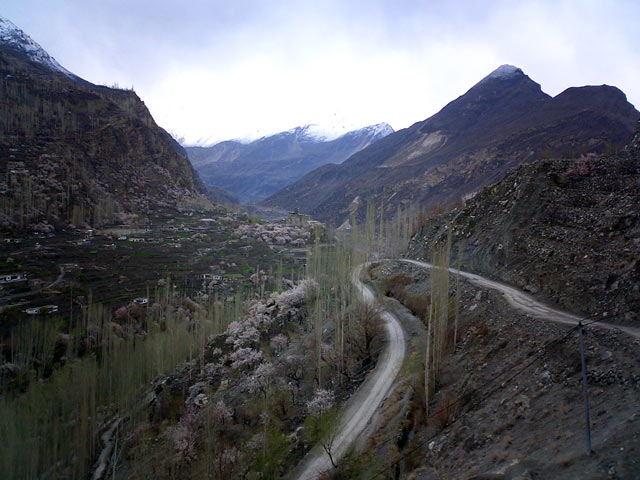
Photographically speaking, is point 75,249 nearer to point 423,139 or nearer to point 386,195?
point 386,195

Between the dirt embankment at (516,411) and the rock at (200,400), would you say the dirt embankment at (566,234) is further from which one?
the rock at (200,400)

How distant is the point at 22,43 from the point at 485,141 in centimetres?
17880

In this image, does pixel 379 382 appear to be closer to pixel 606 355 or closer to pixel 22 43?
pixel 606 355

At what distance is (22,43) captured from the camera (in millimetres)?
135375

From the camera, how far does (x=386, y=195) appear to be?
10638 centimetres

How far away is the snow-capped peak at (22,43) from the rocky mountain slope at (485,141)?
123 metres

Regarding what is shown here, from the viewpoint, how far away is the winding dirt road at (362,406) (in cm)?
1210

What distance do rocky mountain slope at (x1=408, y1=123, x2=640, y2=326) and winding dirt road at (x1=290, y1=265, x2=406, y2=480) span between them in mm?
7683

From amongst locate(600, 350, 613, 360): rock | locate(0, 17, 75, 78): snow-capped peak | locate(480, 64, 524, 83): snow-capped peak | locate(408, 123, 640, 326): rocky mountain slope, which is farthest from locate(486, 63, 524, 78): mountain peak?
locate(0, 17, 75, 78): snow-capped peak

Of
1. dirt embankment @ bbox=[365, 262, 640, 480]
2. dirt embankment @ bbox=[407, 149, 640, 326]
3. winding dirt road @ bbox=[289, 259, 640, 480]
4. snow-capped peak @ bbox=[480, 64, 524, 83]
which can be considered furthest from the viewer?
snow-capped peak @ bbox=[480, 64, 524, 83]

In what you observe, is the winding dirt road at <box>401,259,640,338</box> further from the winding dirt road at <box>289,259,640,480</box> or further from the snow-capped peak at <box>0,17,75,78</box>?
the snow-capped peak at <box>0,17,75,78</box>

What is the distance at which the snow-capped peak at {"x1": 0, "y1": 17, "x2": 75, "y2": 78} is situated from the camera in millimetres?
131875

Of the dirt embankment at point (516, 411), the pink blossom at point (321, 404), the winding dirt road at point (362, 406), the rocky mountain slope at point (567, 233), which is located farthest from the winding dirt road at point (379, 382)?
the pink blossom at point (321, 404)

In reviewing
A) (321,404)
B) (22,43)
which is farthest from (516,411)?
(22,43)
